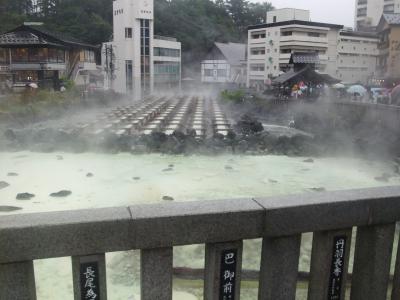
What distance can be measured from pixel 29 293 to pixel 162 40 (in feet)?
105

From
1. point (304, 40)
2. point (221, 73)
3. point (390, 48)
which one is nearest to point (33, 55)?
point (221, 73)

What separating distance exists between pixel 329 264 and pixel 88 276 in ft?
4.21

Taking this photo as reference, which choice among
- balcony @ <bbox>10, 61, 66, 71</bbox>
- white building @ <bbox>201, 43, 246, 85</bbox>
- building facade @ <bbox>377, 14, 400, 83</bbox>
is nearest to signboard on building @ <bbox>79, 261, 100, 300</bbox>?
building facade @ <bbox>377, 14, 400, 83</bbox>

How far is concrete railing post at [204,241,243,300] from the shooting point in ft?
6.15

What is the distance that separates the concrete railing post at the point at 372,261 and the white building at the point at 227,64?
33878mm

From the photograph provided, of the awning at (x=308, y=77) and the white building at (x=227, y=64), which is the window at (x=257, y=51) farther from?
the awning at (x=308, y=77)

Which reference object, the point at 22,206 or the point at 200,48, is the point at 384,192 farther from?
the point at 200,48

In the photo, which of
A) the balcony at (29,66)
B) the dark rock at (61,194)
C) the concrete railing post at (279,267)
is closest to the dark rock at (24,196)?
the dark rock at (61,194)

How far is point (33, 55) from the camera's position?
74.5 feet

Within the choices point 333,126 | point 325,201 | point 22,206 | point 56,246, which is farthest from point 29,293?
point 333,126

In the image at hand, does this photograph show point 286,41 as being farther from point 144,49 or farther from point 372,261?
point 372,261

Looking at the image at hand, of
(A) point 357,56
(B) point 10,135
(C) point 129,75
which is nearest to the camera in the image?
(B) point 10,135

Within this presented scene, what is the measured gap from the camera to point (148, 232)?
171 centimetres

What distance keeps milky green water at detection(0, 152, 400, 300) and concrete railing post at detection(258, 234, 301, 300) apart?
2.46 m
